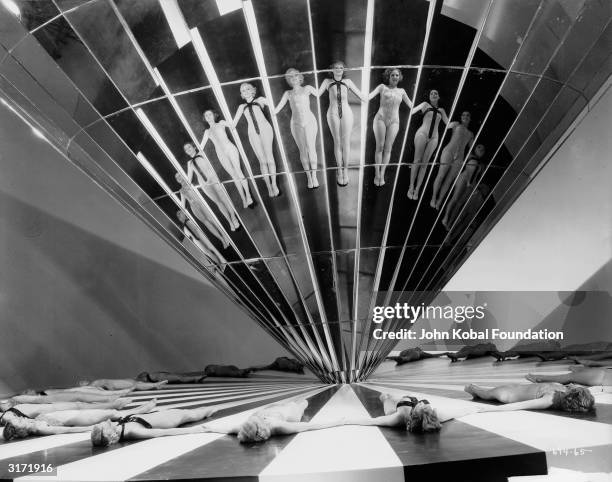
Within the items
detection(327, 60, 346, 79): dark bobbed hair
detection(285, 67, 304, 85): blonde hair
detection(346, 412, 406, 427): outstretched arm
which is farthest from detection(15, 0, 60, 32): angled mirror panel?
detection(346, 412, 406, 427): outstretched arm

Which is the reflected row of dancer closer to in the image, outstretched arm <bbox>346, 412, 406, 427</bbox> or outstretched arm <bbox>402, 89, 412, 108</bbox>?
outstretched arm <bbox>402, 89, 412, 108</bbox>

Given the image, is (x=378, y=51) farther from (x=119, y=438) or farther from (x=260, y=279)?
(x=119, y=438)

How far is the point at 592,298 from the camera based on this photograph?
8602 millimetres

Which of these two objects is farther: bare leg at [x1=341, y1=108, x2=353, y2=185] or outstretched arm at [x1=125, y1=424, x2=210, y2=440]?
bare leg at [x1=341, y1=108, x2=353, y2=185]

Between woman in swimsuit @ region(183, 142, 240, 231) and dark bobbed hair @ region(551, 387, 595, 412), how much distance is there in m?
2.76

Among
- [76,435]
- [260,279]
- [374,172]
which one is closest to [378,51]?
[374,172]

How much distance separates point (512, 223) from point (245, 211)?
5.39 metres

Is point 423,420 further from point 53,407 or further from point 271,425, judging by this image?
point 53,407

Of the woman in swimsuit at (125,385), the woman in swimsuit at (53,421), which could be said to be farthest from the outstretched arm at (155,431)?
the woman in swimsuit at (125,385)

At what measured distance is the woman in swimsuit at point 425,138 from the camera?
179 inches

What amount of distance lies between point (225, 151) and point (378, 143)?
1.17 metres

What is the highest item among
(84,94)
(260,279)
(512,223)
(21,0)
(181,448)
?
(512,223)

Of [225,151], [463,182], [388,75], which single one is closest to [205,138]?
[225,151]

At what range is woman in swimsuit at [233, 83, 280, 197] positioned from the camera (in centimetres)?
449
